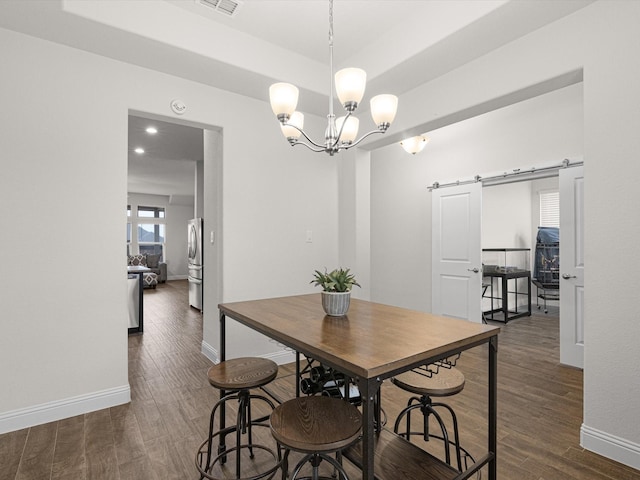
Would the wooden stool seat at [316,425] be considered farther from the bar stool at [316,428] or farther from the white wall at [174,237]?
the white wall at [174,237]

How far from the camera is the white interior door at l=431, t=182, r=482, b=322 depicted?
14.6ft

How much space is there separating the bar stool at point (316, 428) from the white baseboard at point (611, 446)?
1.59m

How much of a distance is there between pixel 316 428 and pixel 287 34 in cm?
279

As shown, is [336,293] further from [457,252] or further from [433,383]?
[457,252]

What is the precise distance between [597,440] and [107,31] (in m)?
3.91

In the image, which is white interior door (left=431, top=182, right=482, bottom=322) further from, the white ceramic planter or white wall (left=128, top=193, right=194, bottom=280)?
white wall (left=128, top=193, right=194, bottom=280)

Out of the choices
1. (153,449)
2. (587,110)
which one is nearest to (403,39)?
(587,110)

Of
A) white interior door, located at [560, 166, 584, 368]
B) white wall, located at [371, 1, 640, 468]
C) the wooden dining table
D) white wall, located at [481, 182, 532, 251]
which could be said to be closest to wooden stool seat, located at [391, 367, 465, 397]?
the wooden dining table

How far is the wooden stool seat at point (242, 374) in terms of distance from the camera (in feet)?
5.42

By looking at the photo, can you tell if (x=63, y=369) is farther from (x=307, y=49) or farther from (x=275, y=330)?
(x=307, y=49)

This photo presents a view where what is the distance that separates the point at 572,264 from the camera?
349 centimetres

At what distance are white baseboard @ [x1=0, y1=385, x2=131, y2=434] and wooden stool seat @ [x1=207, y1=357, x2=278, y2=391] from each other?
1.28 m

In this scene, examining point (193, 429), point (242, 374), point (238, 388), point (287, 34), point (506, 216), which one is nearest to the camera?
point (238, 388)

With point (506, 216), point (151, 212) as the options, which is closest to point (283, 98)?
point (506, 216)
